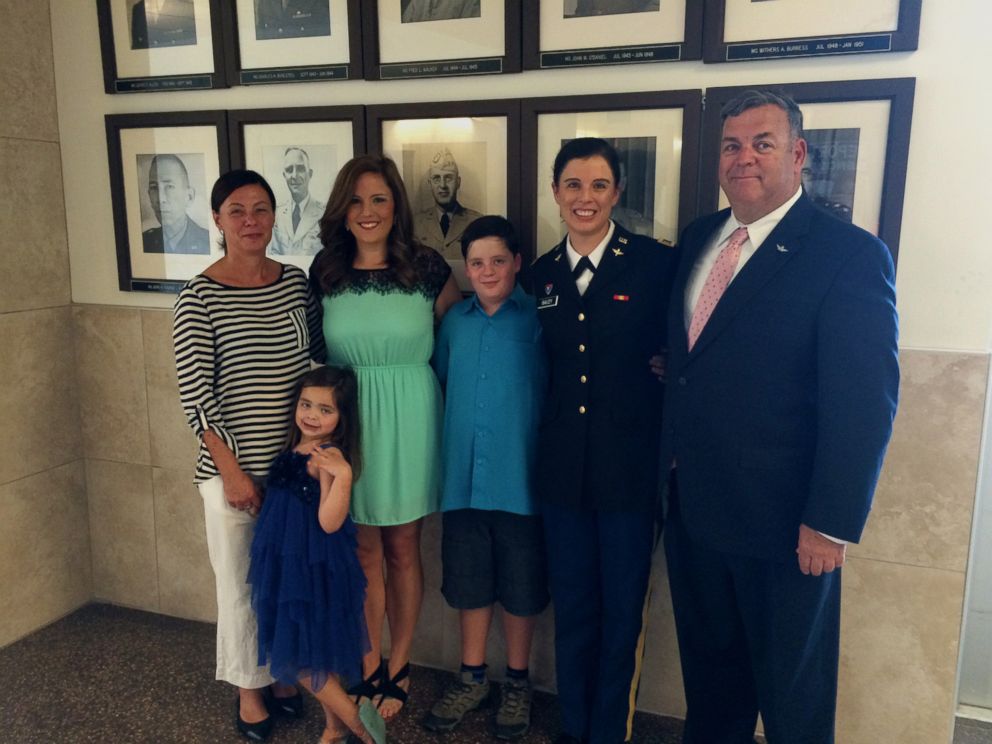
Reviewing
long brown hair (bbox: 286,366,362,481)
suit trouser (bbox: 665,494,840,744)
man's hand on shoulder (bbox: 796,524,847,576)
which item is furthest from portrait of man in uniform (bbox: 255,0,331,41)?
man's hand on shoulder (bbox: 796,524,847,576)

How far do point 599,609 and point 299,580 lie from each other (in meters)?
0.84

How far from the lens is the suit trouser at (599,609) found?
2.06 m

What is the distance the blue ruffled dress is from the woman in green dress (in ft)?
0.65

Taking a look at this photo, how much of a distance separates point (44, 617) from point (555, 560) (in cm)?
220

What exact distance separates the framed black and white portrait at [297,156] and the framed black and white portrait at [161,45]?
0.70ft

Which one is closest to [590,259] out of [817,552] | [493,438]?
[493,438]

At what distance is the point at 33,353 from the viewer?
2.87m

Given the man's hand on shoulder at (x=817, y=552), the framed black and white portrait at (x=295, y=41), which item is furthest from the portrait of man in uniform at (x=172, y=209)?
the man's hand on shoulder at (x=817, y=552)

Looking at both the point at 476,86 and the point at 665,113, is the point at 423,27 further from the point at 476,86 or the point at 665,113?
the point at 665,113

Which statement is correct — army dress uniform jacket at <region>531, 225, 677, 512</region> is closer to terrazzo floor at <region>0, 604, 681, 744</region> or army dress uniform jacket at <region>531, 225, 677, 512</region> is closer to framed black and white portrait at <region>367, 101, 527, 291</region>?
framed black and white portrait at <region>367, 101, 527, 291</region>

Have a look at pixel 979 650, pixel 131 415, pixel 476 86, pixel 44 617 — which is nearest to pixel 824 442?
pixel 476 86

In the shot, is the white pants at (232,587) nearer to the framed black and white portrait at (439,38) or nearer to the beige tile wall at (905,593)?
the beige tile wall at (905,593)

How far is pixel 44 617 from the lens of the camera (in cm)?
302

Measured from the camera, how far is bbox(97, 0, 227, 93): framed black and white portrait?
2598mm
